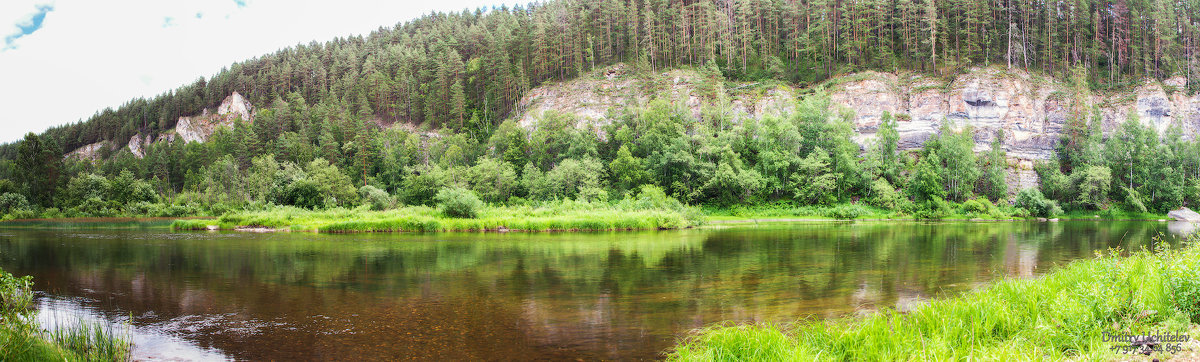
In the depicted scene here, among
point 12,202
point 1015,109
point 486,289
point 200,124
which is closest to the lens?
point 486,289

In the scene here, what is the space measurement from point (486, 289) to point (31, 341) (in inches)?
401

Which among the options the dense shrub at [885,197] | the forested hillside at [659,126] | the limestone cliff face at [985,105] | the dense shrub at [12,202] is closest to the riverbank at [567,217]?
the dense shrub at [885,197]

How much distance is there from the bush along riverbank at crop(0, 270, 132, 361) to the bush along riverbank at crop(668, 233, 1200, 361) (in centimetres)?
1007

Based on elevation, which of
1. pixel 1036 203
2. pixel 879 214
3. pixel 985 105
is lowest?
pixel 879 214

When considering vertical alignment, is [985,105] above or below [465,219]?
above

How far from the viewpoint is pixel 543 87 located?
92.9 metres

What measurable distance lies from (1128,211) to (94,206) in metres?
133

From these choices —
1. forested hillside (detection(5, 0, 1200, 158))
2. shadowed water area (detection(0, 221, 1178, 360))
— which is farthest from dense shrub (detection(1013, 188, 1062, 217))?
shadowed water area (detection(0, 221, 1178, 360))

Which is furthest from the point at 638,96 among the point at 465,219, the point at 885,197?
the point at 465,219

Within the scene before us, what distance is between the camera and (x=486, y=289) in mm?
17172

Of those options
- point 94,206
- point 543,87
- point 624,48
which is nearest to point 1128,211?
point 624,48

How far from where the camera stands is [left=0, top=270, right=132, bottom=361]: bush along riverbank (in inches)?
327

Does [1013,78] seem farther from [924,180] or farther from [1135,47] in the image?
[924,180]

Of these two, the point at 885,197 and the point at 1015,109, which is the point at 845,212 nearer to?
the point at 885,197
